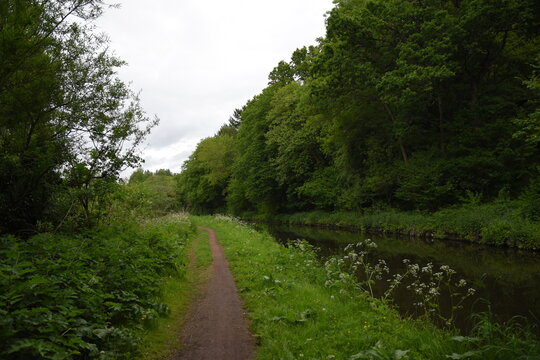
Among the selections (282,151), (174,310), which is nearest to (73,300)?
(174,310)

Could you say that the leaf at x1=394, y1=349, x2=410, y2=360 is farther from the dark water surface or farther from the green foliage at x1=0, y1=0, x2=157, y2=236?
the green foliage at x1=0, y1=0, x2=157, y2=236

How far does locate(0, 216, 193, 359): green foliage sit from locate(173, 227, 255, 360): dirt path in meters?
0.76

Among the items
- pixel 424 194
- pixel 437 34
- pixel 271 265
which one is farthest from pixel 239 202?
pixel 271 265

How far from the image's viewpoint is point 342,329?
228 inches

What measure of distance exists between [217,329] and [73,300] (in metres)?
2.59

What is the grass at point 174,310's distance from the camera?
528 cm

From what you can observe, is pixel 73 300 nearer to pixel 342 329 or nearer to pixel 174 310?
pixel 174 310

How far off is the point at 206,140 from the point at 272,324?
61.5m

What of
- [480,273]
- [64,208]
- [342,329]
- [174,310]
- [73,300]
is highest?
[64,208]

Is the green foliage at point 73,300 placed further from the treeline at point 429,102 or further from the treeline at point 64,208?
the treeline at point 429,102

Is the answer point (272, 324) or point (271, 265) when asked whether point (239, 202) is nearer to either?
point (271, 265)

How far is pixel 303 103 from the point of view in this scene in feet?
101

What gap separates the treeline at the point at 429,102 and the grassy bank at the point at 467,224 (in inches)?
37.1

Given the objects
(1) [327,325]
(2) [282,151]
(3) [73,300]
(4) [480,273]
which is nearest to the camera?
(3) [73,300]
